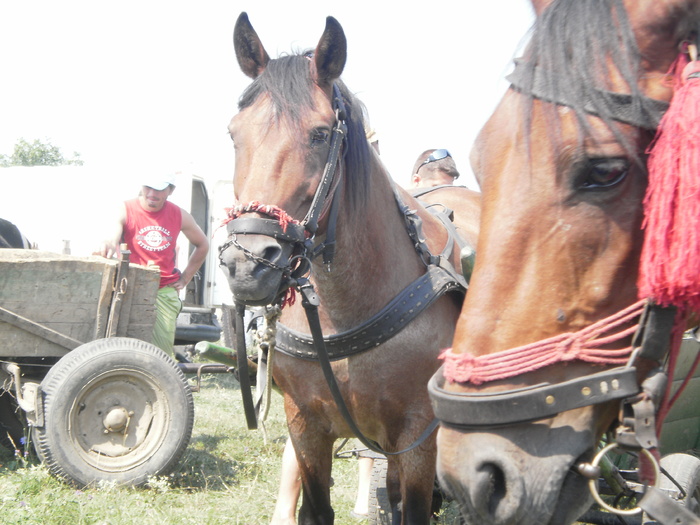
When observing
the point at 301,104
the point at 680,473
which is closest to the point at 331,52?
the point at 301,104

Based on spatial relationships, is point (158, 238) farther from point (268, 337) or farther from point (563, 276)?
point (563, 276)

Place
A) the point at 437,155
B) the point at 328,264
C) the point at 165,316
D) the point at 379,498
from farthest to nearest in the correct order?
the point at 165,316 → the point at 437,155 → the point at 379,498 → the point at 328,264

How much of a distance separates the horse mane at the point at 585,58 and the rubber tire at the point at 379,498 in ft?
8.53

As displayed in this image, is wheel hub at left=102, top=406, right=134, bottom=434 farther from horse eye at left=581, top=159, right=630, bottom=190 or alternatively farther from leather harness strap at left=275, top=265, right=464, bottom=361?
horse eye at left=581, top=159, right=630, bottom=190

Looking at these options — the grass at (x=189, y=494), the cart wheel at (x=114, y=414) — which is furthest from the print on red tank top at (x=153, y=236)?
the grass at (x=189, y=494)

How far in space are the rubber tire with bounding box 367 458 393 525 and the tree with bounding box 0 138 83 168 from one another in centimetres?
4488

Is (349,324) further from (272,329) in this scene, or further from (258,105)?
(258,105)

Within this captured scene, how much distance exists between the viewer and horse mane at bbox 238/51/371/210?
254 cm

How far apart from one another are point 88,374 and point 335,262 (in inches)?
98.3

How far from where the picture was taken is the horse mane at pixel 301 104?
2.54 meters

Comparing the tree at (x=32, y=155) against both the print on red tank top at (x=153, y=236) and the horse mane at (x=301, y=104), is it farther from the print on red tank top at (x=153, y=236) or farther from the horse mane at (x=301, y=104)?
the horse mane at (x=301, y=104)

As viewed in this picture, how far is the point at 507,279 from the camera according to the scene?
1.35 m

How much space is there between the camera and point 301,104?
256 centimetres

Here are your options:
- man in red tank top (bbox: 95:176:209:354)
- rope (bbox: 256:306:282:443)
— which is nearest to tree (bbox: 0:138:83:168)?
man in red tank top (bbox: 95:176:209:354)
